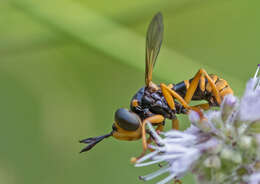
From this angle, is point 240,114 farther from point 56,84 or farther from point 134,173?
point 56,84

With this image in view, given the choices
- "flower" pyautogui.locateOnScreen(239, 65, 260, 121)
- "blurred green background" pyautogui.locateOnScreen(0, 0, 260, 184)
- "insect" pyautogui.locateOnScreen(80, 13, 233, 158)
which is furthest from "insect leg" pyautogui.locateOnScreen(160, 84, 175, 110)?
"blurred green background" pyautogui.locateOnScreen(0, 0, 260, 184)

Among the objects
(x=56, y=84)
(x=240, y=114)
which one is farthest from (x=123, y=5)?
(x=240, y=114)

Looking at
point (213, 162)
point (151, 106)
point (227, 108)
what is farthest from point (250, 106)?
point (151, 106)

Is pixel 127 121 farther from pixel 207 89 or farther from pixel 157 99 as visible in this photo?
pixel 207 89

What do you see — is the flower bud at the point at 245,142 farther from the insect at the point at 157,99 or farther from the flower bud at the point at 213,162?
the insect at the point at 157,99

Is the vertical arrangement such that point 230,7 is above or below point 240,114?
above

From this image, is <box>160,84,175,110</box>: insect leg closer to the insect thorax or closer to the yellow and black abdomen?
the insect thorax
